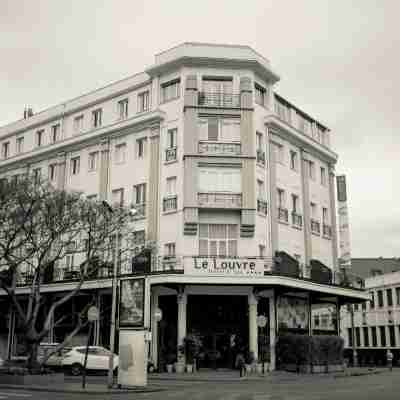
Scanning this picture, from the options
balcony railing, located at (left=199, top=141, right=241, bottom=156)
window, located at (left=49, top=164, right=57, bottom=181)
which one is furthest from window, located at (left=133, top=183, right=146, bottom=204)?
window, located at (left=49, top=164, right=57, bottom=181)

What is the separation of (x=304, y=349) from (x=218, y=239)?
8.14 m

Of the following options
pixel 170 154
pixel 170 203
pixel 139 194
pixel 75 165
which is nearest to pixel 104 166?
pixel 75 165

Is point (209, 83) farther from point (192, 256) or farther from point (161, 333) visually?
point (161, 333)

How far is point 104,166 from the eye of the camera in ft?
138

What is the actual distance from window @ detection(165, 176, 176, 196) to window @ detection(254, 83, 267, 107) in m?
7.73

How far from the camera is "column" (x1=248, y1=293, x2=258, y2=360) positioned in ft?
112

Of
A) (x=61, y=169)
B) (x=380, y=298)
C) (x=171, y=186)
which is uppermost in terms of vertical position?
(x=61, y=169)

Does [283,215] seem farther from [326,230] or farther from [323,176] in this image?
[323,176]

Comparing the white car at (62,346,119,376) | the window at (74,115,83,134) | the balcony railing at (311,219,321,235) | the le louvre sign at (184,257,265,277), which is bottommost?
the white car at (62,346,119,376)

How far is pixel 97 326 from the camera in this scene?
38.5 m

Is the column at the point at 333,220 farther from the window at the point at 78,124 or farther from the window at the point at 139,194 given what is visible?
the window at the point at 78,124

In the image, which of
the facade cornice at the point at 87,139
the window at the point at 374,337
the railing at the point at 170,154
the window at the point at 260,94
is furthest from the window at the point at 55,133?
the window at the point at 374,337

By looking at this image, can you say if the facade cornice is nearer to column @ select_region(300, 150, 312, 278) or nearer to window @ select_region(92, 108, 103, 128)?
window @ select_region(92, 108, 103, 128)

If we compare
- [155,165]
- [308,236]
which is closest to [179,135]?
[155,165]
